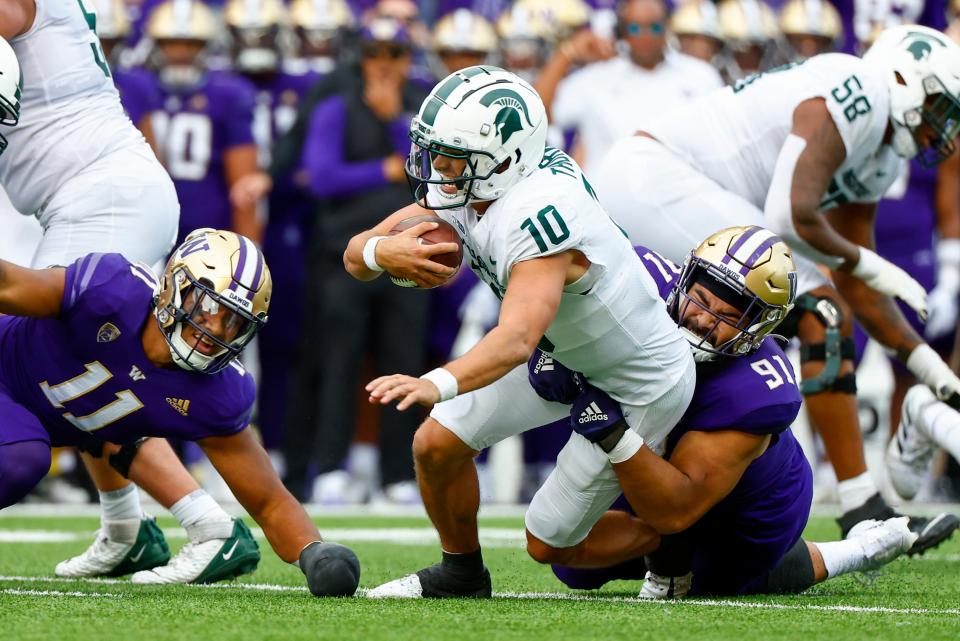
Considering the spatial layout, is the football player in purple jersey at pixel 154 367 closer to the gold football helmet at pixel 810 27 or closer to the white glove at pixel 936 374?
the white glove at pixel 936 374

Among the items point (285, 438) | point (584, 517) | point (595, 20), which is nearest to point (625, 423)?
point (584, 517)

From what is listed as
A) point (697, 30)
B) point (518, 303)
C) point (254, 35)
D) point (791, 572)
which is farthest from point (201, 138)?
point (518, 303)

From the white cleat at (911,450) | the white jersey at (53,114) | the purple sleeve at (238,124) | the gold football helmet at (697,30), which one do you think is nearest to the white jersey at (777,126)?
the white cleat at (911,450)

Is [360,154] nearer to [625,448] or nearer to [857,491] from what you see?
[857,491]

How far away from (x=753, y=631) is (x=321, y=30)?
6415mm

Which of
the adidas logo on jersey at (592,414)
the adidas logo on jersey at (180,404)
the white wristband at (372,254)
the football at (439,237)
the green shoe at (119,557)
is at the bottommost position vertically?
the green shoe at (119,557)

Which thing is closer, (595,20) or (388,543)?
(388,543)

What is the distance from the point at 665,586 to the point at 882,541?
2.24ft

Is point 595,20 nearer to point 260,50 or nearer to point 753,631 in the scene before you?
point 260,50

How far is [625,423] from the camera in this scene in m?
4.36

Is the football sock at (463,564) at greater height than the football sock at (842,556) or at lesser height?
greater

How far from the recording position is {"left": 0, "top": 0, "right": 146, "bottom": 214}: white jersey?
5145mm

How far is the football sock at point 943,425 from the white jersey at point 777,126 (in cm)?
80

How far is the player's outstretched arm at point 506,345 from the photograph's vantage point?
368 centimetres
